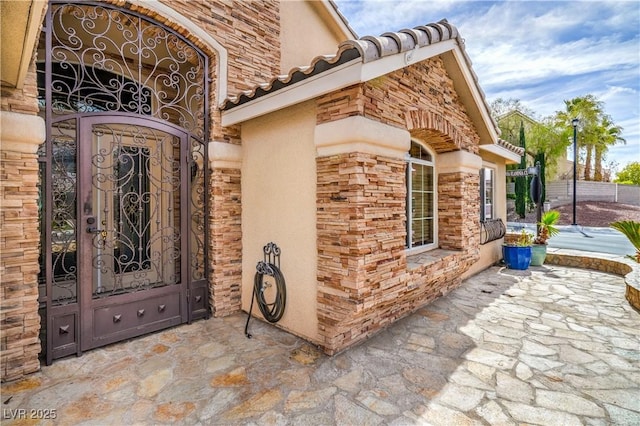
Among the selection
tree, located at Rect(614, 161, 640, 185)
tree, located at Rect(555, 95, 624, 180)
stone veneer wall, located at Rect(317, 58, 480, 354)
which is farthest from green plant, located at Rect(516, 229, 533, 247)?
tree, located at Rect(614, 161, 640, 185)

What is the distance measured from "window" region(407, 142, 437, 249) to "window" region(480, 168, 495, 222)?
2795 millimetres

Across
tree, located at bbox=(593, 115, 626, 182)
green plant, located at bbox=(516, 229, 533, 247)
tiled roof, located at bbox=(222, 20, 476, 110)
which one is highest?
tree, located at bbox=(593, 115, 626, 182)

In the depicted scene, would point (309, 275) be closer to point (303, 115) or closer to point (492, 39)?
point (303, 115)

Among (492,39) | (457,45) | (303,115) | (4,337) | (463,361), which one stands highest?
(492,39)

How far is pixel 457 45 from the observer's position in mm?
4809

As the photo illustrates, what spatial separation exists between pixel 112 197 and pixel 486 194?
8.56 meters

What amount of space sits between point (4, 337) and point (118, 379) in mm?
1241

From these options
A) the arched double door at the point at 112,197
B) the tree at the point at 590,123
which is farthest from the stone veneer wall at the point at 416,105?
the tree at the point at 590,123

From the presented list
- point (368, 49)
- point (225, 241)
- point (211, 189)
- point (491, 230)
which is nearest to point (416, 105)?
point (368, 49)

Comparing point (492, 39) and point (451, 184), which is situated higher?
point (492, 39)

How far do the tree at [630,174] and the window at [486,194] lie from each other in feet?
131

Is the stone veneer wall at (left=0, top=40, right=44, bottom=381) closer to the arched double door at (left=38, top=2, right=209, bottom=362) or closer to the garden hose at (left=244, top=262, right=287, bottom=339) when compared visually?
the arched double door at (left=38, top=2, right=209, bottom=362)

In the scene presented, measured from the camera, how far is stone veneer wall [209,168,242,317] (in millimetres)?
4785

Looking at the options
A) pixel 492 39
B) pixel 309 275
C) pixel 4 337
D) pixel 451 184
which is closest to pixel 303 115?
pixel 309 275
